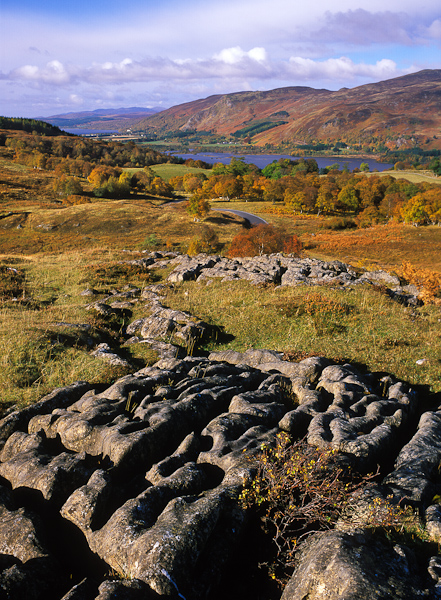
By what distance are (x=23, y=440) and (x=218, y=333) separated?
14.0m

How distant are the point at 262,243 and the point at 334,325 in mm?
50698

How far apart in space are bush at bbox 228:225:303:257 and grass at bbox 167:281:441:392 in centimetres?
3794

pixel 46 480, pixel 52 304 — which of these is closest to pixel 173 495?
pixel 46 480

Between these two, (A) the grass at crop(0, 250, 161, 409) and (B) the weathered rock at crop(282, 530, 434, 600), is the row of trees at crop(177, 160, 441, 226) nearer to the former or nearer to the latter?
(A) the grass at crop(0, 250, 161, 409)

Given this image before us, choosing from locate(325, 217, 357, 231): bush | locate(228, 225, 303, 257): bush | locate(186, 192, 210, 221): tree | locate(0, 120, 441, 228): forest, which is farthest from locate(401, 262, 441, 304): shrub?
locate(0, 120, 441, 228): forest

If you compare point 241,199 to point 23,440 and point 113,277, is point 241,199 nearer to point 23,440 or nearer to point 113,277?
point 113,277

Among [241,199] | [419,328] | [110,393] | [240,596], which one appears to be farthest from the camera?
[241,199]

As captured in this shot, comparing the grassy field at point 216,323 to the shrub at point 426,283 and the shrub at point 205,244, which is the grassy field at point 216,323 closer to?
the shrub at point 426,283

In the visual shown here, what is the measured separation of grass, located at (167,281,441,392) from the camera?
18.5 metres

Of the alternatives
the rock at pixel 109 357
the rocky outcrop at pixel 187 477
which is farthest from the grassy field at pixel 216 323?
the rocky outcrop at pixel 187 477

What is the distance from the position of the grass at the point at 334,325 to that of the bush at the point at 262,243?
37940 mm

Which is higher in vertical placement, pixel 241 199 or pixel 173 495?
pixel 241 199

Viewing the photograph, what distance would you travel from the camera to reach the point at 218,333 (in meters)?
23.3

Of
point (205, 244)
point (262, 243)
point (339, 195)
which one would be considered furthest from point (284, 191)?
point (262, 243)
